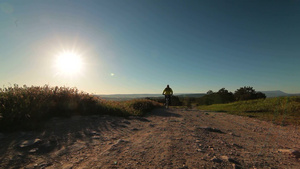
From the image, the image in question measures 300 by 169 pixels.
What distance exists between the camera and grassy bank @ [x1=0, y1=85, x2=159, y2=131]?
3991 mm

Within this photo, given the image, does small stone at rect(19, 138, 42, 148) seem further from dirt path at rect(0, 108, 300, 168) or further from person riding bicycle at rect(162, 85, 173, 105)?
person riding bicycle at rect(162, 85, 173, 105)

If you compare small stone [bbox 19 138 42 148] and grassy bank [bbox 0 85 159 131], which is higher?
grassy bank [bbox 0 85 159 131]

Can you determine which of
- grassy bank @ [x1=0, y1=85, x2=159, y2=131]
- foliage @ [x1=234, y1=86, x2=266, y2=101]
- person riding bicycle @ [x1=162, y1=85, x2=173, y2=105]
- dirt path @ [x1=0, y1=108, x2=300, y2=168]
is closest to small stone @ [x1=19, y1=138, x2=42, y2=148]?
dirt path @ [x1=0, y1=108, x2=300, y2=168]

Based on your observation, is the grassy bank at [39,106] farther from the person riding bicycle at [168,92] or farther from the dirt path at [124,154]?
the person riding bicycle at [168,92]

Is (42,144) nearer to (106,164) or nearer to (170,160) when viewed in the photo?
(106,164)

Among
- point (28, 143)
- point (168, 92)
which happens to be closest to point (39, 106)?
point (28, 143)

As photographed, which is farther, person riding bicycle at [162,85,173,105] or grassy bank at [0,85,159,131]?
person riding bicycle at [162,85,173,105]

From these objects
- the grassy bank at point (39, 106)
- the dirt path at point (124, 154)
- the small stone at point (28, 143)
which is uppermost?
the grassy bank at point (39, 106)

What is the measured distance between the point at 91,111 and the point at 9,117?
10.0 ft

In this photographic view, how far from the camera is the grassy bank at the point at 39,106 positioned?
399 cm

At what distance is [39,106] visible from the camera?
491 centimetres

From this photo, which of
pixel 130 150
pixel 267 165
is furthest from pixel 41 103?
pixel 267 165

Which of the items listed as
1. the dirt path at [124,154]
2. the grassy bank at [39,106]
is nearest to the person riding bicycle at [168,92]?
the grassy bank at [39,106]

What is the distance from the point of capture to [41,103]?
16.7 feet
